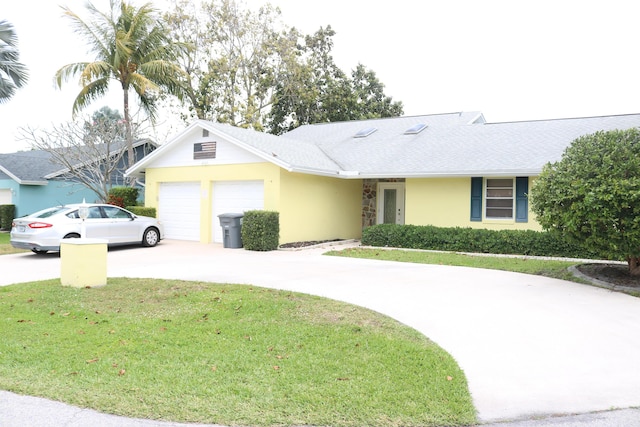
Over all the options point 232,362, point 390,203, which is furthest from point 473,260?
point 232,362

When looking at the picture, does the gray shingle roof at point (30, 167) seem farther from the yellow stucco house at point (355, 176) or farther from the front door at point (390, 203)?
the front door at point (390, 203)

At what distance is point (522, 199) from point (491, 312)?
9149 mm

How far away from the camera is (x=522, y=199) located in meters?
15.4

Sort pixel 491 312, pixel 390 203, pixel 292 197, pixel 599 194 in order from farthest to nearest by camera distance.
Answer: pixel 390 203 < pixel 292 197 < pixel 599 194 < pixel 491 312

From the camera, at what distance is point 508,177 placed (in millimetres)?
15680

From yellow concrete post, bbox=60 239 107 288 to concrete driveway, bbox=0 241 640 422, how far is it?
165 cm

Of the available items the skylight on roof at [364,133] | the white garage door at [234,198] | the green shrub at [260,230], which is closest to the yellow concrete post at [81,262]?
the green shrub at [260,230]

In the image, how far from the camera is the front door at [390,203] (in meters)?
18.9

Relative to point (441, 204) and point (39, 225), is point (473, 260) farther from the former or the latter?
point (39, 225)

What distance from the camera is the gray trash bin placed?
51.4 ft

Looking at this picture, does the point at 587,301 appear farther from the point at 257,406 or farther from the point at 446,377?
the point at 257,406

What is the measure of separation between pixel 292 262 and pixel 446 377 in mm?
8057

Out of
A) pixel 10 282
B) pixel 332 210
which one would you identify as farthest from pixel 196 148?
pixel 10 282

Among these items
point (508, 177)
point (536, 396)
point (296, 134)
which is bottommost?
point (536, 396)
